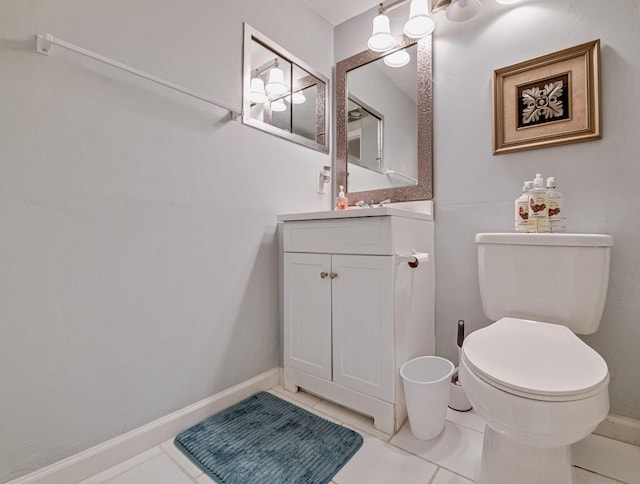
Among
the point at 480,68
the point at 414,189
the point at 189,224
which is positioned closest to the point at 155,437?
the point at 189,224

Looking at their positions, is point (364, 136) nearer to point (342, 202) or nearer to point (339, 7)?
point (342, 202)

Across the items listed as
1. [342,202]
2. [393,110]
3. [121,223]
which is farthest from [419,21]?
[121,223]

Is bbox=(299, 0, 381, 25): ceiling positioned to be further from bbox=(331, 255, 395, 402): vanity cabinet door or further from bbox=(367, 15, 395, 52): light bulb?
bbox=(331, 255, 395, 402): vanity cabinet door

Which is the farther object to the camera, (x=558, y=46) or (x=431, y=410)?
(x=558, y=46)

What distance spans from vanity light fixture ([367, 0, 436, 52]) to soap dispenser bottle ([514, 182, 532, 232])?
91 cm

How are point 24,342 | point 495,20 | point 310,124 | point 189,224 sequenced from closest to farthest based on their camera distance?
point 24,342 < point 189,224 < point 495,20 < point 310,124

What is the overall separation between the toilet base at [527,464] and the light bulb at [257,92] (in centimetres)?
170

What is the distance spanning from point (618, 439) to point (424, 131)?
5.07 ft

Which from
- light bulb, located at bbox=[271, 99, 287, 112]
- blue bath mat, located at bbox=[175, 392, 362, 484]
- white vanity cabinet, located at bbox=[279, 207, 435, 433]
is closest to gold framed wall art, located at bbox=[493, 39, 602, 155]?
white vanity cabinet, located at bbox=[279, 207, 435, 433]

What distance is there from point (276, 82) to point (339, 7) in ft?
2.23

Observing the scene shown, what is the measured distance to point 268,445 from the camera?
1.14 metres

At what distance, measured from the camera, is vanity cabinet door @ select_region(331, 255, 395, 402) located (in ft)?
3.96

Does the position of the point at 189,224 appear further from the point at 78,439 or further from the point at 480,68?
the point at 480,68

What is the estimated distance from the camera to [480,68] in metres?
1.48
